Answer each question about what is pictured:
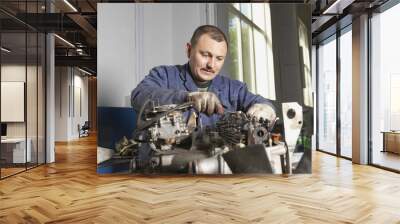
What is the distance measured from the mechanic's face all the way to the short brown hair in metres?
0.05

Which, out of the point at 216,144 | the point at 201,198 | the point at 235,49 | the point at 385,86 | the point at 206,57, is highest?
the point at 235,49

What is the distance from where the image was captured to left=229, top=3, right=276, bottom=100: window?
677 cm

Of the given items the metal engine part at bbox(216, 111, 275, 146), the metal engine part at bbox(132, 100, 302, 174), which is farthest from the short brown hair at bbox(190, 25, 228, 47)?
the metal engine part at bbox(216, 111, 275, 146)

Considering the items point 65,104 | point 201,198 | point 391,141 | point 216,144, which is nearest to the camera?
point 201,198

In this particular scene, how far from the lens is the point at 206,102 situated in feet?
21.7

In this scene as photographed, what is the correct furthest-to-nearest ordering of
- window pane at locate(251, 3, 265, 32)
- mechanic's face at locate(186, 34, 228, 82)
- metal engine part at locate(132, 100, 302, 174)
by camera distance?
window pane at locate(251, 3, 265, 32) → mechanic's face at locate(186, 34, 228, 82) → metal engine part at locate(132, 100, 302, 174)

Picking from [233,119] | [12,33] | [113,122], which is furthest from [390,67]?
[12,33]

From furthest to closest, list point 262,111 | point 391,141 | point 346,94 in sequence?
point 346,94 < point 391,141 < point 262,111

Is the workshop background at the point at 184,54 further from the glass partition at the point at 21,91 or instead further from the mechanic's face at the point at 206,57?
the glass partition at the point at 21,91

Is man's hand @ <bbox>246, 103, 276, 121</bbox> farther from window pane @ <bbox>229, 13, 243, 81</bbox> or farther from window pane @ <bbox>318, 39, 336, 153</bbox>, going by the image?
window pane @ <bbox>318, 39, 336, 153</bbox>

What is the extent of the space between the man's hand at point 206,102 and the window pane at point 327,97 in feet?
15.8

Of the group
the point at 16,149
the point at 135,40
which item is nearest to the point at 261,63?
the point at 135,40

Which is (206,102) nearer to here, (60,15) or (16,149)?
(16,149)

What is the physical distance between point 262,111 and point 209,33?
1676 mm
